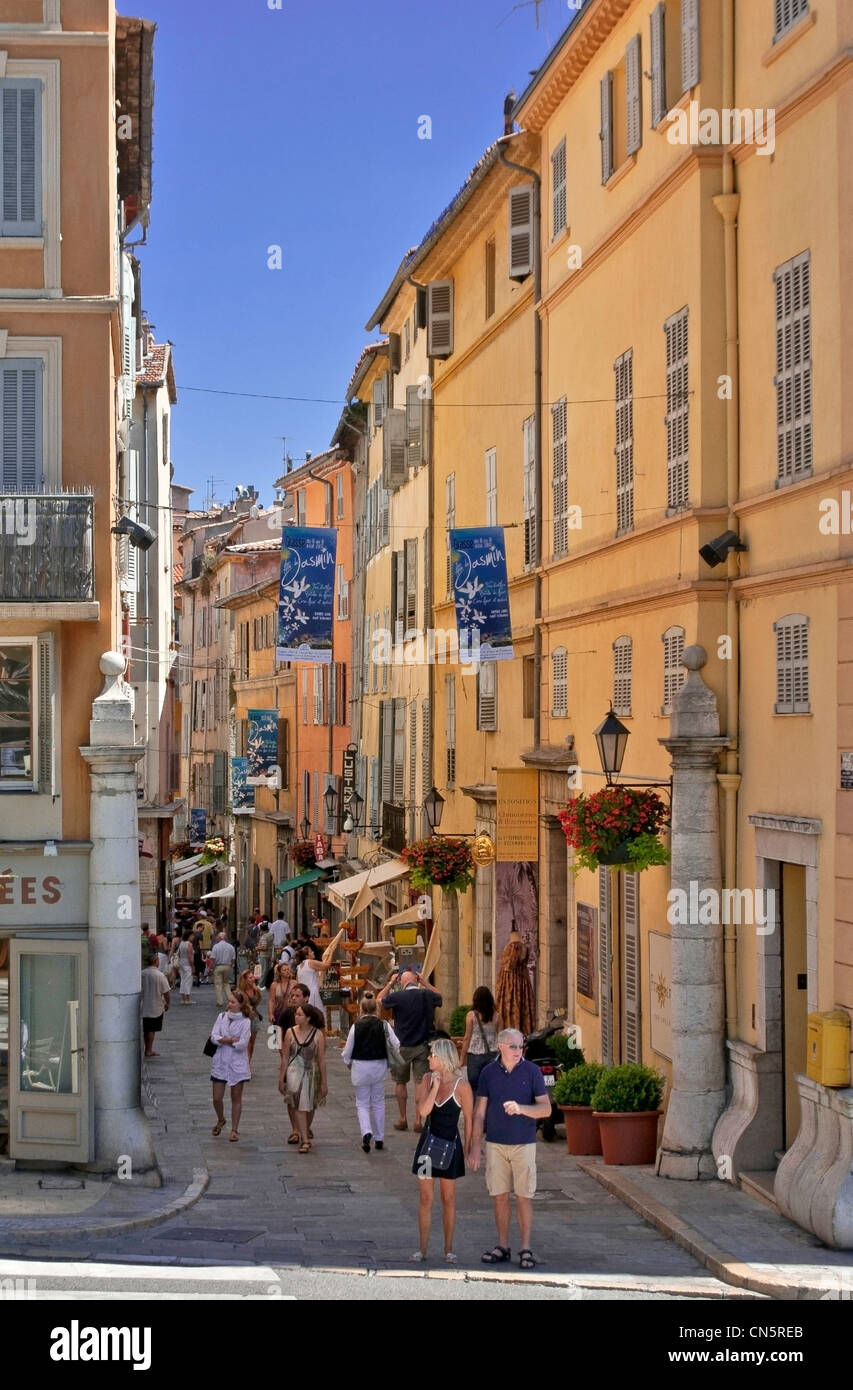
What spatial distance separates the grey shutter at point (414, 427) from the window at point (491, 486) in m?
6.25

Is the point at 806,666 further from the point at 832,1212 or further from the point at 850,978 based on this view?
the point at 832,1212

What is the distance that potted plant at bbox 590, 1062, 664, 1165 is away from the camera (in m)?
16.6

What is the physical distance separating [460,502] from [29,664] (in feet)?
47.0

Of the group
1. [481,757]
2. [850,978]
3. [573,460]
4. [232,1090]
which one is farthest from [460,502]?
[850,978]

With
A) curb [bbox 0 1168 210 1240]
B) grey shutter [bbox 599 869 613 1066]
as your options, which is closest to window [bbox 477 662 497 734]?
grey shutter [bbox 599 869 613 1066]

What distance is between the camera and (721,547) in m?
15.9

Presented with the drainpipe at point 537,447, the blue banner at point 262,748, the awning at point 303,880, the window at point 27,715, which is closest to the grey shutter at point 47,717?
the window at point 27,715

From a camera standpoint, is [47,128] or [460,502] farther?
[460,502]

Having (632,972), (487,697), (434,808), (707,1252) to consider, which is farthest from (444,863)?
(707,1252)

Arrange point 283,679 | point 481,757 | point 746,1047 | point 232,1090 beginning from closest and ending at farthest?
point 746,1047 < point 232,1090 < point 481,757 < point 283,679

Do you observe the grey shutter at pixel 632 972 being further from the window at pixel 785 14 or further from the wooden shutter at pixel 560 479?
the window at pixel 785 14

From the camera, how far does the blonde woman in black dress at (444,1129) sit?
12680 millimetres

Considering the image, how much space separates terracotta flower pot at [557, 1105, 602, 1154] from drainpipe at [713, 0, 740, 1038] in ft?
7.09

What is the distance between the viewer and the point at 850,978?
13.3m
